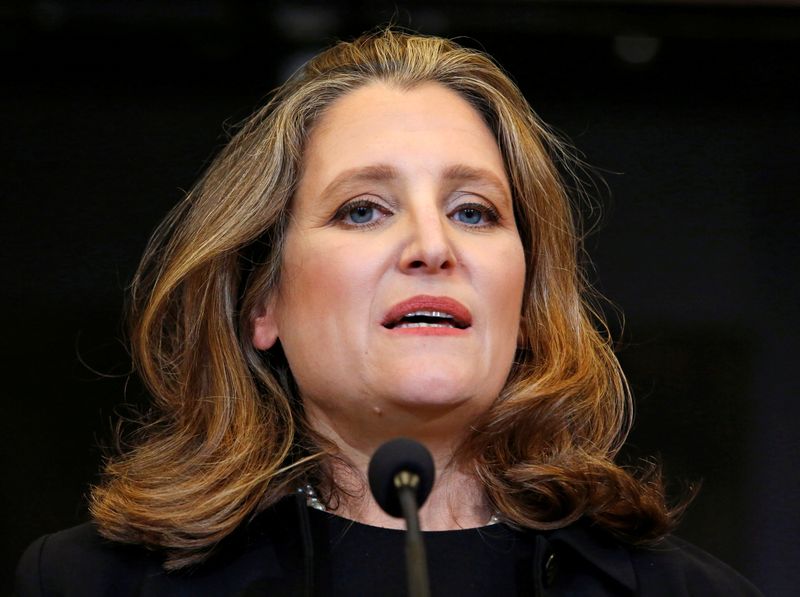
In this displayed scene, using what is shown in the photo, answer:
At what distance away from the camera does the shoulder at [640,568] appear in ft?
6.49

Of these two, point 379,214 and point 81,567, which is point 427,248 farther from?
point 81,567

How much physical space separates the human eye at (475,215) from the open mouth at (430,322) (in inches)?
7.4

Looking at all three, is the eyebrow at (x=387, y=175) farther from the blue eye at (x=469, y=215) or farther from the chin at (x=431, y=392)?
the chin at (x=431, y=392)

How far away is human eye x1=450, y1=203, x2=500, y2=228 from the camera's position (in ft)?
6.73

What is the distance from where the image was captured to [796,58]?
8.52 feet

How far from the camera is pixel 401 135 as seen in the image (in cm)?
204

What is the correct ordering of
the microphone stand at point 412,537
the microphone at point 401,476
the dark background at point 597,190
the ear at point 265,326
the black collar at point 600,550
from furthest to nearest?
the dark background at point 597,190, the ear at point 265,326, the black collar at point 600,550, the microphone at point 401,476, the microphone stand at point 412,537

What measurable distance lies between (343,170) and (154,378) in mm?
457

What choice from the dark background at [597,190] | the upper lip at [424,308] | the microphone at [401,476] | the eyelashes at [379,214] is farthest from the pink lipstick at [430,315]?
the dark background at [597,190]

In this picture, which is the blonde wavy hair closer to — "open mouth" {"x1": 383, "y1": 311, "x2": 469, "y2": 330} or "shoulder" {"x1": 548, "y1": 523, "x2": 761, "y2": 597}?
"shoulder" {"x1": 548, "y1": 523, "x2": 761, "y2": 597}

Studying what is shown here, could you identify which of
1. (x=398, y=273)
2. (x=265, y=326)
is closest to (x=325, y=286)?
(x=398, y=273)

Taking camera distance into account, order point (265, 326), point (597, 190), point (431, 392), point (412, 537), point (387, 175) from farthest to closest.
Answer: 1. point (597, 190)
2. point (265, 326)
3. point (387, 175)
4. point (431, 392)
5. point (412, 537)

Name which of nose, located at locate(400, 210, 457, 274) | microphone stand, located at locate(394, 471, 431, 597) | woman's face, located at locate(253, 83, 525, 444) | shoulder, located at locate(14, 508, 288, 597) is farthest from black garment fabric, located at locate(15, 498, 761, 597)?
microphone stand, located at locate(394, 471, 431, 597)

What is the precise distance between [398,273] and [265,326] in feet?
1.04
